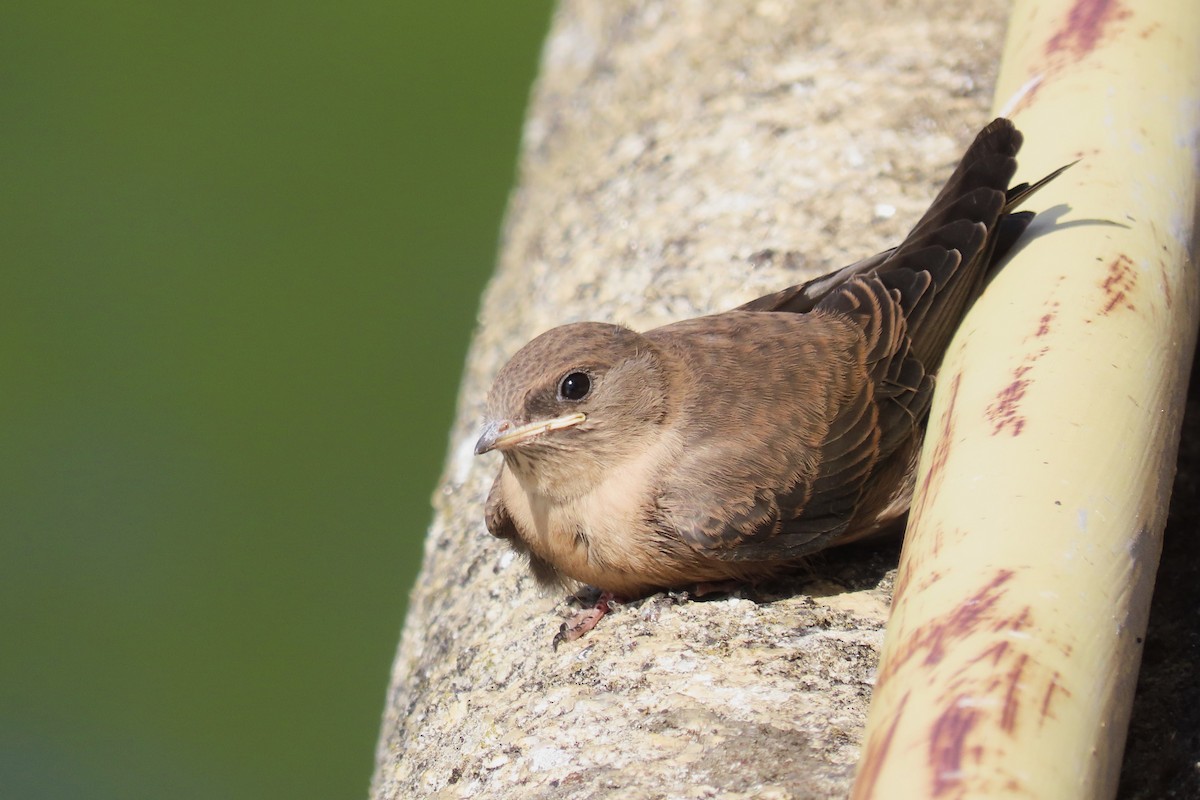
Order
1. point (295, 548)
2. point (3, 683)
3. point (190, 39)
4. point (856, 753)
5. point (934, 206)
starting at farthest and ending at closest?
point (190, 39), point (295, 548), point (3, 683), point (934, 206), point (856, 753)

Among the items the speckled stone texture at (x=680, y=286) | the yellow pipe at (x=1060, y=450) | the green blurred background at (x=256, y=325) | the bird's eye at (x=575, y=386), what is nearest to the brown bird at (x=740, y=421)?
the bird's eye at (x=575, y=386)

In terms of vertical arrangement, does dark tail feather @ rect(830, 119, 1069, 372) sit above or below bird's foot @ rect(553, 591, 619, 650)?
above

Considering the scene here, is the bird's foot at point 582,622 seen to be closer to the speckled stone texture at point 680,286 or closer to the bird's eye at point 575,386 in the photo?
the speckled stone texture at point 680,286

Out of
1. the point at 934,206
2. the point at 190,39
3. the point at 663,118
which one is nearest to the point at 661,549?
the point at 934,206

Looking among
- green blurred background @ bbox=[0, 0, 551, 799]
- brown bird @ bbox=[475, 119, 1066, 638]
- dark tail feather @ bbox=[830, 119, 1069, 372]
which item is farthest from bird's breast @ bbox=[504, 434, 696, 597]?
green blurred background @ bbox=[0, 0, 551, 799]

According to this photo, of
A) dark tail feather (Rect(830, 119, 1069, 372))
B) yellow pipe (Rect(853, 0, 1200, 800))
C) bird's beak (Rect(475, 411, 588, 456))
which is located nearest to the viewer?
yellow pipe (Rect(853, 0, 1200, 800))

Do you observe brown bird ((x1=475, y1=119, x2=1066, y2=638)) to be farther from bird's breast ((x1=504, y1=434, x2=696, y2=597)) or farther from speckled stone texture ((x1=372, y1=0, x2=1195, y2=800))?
speckled stone texture ((x1=372, y1=0, x2=1195, y2=800))

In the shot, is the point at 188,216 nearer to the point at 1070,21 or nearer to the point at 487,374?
the point at 487,374
